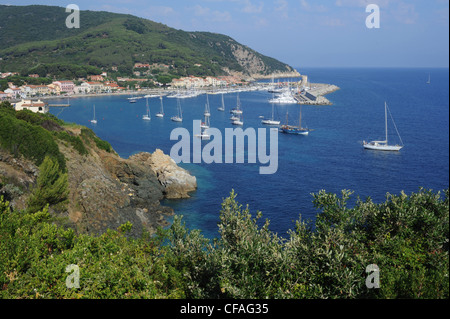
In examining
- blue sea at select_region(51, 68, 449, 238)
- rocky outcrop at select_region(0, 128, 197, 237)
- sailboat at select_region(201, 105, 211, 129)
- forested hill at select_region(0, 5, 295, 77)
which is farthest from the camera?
forested hill at select_region(0, 5, 295, 77)

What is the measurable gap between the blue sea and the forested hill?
48123mm

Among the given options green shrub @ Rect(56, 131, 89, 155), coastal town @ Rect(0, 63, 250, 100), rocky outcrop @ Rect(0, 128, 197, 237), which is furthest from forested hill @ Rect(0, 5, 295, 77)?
green shrub @ Rect(56, 131, 89, 155)

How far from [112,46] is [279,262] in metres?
128

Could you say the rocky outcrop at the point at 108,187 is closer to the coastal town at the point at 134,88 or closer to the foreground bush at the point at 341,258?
the foreground bush at the point at 341,258

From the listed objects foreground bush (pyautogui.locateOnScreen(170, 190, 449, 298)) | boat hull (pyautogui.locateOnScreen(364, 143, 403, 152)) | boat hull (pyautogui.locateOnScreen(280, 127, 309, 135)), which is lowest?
boat hull (pyautogui.locateOnScreen(364, 143, 403, 152))

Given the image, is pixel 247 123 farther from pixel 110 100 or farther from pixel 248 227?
pixel 248 227

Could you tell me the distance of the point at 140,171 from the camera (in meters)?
25.0

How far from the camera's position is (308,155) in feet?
117

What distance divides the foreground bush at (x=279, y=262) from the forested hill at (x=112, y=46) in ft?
326

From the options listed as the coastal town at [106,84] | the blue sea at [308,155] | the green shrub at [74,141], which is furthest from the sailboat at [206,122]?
the coastal town at [106,84]

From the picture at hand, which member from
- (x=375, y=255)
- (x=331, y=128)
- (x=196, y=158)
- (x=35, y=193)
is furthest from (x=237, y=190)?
(x=331, y=128)

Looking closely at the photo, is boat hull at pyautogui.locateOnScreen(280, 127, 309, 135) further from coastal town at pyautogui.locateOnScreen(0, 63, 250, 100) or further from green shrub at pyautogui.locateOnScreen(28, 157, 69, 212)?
coastal town at pyautogui.locateOnScreen(0, 63, 250, 100)

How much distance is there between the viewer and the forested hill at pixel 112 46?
11119 centimetres

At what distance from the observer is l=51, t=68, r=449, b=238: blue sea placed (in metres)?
23.5
